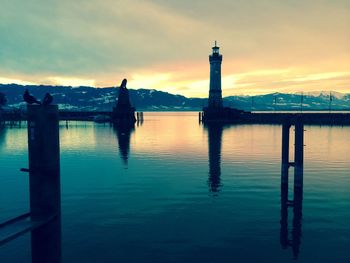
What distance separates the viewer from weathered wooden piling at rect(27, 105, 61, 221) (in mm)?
7059

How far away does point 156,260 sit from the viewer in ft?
39.9

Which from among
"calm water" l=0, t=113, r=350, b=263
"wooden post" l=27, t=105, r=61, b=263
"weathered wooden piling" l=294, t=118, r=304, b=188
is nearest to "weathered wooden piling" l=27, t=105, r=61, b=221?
"wooden post" l=27, t=105, r=61, b=263

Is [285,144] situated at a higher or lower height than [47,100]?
lower

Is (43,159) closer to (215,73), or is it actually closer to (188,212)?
(188,212)

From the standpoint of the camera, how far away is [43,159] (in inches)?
282

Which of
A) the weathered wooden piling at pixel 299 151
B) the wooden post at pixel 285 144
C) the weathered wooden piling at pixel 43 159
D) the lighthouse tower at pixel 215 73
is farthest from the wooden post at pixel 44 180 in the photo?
the lighthouse tower at pixel 215 73

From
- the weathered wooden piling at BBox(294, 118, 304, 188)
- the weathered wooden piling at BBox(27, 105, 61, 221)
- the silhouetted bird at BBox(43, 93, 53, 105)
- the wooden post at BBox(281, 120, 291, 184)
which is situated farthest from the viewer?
the wooden post at BBox(281, 120, 291, 184)

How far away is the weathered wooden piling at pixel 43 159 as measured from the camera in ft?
23.2

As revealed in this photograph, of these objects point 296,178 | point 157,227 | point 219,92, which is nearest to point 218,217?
point 157,227

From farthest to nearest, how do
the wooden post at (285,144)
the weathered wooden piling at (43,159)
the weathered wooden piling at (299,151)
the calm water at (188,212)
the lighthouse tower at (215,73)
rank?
the lighthouse tower at (215,73) < the wooden post at (285,144) < the weathered wooden piling at (299,151) < the calm water at (188,212) < the weathered wooden piling at (43,159)

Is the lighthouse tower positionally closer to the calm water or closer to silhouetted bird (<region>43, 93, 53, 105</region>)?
the calm water

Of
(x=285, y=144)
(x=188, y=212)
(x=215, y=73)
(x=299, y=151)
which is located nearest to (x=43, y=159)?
(x=188, y=212)

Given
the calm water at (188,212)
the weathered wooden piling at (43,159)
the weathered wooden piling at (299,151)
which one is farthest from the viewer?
the weathered wooden piling at (299,151)

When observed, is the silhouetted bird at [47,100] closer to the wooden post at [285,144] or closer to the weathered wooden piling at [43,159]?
the weathered wooden piling at [43,159]
